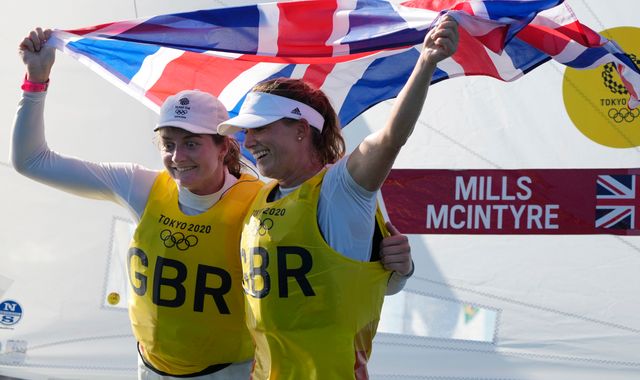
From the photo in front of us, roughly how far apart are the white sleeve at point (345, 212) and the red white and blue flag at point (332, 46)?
0.32m

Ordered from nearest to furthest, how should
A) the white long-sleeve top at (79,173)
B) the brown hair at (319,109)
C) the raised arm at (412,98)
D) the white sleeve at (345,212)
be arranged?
the raised arm at (412,98)
the white sleeve at (345,212)
the brown hair at (319,109)
the white long-sleeve top at (79,173)

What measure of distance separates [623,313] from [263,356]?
58.2 inches

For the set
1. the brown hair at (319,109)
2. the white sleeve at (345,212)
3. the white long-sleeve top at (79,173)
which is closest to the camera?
the white sleeve at (345,212)

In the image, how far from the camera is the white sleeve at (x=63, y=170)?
2213 millimetres

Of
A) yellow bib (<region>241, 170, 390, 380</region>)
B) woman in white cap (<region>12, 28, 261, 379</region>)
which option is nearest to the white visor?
yellow bib (<region>241, 170, 390, 380</region>)

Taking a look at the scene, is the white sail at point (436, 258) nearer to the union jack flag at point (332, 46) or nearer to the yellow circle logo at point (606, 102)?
the yellow circle logo at point (606, 102)

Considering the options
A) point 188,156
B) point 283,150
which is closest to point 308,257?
point 283,150

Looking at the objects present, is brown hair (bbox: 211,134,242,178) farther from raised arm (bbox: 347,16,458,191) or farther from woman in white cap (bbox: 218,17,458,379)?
raised arm (bbox: 347,16,458,191)

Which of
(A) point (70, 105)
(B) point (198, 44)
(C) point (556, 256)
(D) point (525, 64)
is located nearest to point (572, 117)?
(C) point (556, 256)

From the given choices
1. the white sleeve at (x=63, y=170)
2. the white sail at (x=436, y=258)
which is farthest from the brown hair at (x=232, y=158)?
the white sail at (x=436, y=258)

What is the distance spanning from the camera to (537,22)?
2.07m

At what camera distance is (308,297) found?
1.79 meters

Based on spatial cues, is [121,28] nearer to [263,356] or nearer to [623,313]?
[263,356]

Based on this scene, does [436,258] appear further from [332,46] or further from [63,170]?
[63,170]
